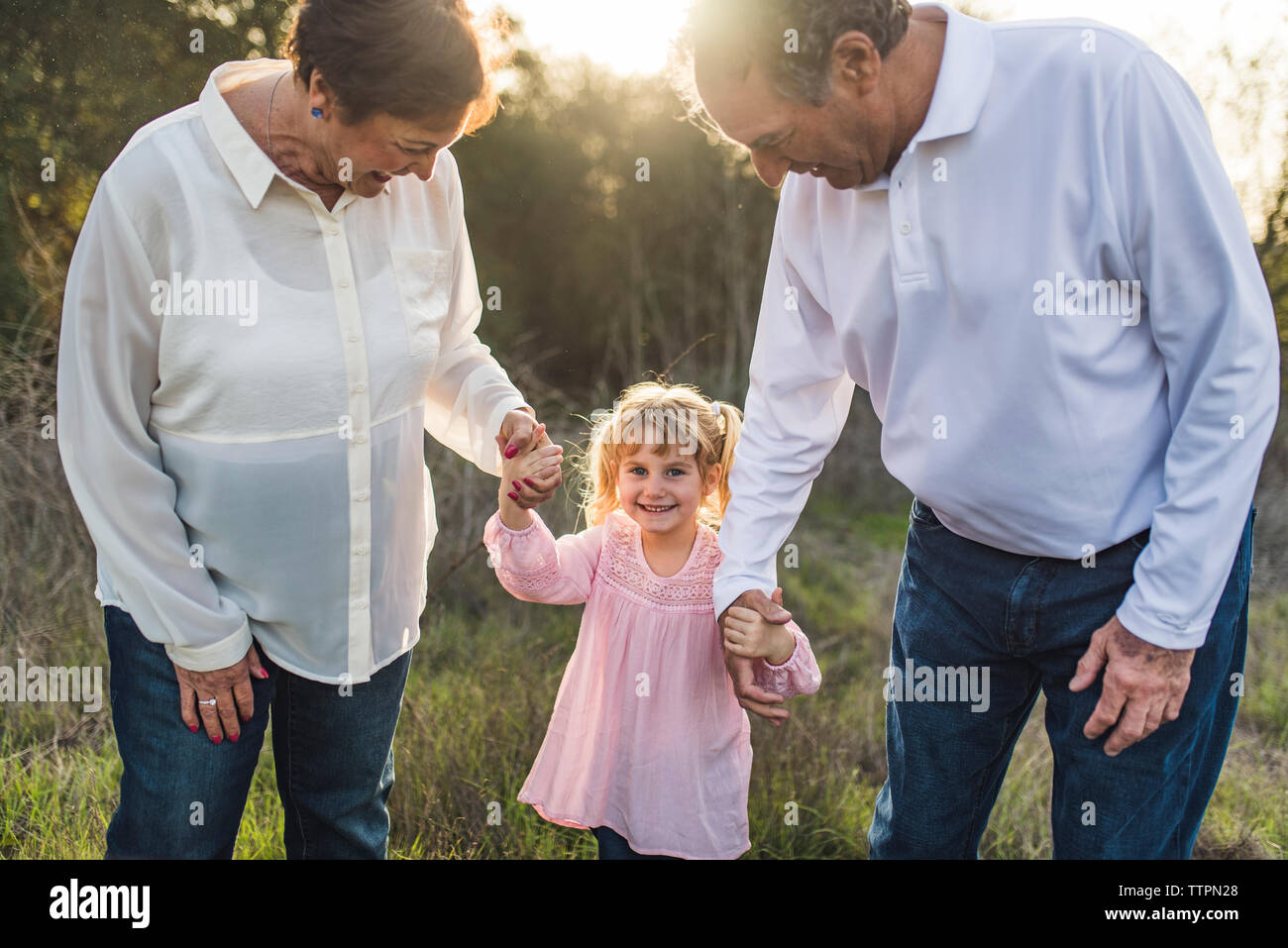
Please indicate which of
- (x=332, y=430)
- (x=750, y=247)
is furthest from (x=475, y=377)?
(x=750, y=247)

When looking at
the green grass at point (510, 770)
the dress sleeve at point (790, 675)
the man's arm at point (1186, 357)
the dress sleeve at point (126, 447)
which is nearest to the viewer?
the man's arm at point (1186, 357)

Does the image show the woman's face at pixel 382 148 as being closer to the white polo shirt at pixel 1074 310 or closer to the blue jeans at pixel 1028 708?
the white polo shirt at pixel 1074 310

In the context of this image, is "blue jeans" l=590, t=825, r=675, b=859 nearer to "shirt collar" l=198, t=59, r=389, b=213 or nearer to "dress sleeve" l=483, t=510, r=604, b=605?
"dress sleeve" l=483, t=510, r=604, b=605

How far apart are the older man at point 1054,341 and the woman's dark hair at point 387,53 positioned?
0.40m

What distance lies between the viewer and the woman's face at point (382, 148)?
5.86 ft

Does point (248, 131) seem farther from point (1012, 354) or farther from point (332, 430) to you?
point (1012, 354)

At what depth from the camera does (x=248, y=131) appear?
6.00 feet

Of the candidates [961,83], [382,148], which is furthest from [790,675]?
[382,148]

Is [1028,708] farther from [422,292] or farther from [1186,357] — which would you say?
[422,292]

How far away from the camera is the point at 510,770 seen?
10.9 ft

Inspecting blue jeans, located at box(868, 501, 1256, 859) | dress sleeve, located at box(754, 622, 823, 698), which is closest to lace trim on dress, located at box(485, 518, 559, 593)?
dress sleeve, located at box(754, 622, 823, 698)

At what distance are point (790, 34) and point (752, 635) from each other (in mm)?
1072

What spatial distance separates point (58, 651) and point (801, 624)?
3272 millimetres

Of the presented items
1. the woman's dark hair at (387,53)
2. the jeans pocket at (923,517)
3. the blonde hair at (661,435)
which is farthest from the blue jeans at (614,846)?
the woman's dark hair at (387,53)
